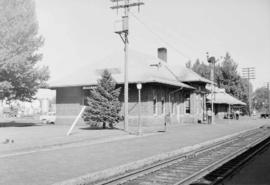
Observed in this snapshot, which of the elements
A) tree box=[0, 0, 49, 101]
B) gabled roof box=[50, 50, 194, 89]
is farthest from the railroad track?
tree box=[0, 0, 49, 101]

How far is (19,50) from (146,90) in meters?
11.2

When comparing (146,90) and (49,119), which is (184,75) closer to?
(146,90)

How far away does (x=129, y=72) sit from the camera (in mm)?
33312

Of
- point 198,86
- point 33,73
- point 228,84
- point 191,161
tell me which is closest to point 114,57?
point 198,86

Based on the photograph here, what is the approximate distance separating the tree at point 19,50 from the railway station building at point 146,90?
5122mm

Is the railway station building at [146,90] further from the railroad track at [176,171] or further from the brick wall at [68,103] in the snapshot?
the railroad track at [176,171]

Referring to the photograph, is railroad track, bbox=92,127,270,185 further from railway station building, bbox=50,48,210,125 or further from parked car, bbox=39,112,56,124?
parked car, bbox=39,112,56,124

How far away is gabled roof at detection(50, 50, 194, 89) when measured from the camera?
103 feet

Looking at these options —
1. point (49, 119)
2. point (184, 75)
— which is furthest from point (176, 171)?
point (49, 119)

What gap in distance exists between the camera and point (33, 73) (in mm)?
27594

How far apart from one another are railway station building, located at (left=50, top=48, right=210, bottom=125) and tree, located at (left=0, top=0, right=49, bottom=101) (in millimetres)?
5122

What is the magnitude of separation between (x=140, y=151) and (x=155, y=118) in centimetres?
1747

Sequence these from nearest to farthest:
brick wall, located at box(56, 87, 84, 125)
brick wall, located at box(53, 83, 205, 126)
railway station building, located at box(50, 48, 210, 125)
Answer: brick wall, located at box(53, 83, 205, 126), railway station building, located at box(50, 48, 210, 125), brick wall, located at box(56, 87, 84, 125)

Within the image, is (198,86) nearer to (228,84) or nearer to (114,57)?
(114,57)
